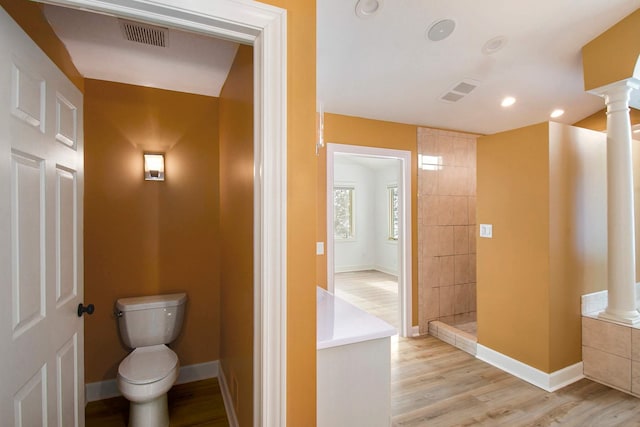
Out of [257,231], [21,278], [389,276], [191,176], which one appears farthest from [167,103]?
[389,276]

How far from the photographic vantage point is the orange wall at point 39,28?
119 centimetres

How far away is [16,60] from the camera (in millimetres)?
1088

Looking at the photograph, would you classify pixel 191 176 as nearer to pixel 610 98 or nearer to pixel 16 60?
pixel 16 60

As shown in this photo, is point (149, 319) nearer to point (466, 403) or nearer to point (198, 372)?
point (198, 372)

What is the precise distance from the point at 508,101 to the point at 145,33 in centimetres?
340

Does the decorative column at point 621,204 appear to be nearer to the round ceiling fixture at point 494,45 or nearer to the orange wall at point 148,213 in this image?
the round ceiling fixture at point 494,45

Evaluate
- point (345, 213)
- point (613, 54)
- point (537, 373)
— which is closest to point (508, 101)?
point (613, 54)

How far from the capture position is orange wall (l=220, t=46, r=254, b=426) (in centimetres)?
161

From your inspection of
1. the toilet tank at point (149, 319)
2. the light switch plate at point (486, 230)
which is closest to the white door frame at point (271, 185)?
the toilet tank at point (149, 319)

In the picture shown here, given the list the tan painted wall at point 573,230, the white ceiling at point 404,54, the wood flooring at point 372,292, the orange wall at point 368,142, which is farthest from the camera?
the wood flooring at point 372,292

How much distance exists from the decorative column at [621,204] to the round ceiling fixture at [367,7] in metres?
1.95

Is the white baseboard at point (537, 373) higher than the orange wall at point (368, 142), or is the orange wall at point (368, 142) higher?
the orange wall at point (368, 142)

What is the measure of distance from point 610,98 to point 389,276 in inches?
209

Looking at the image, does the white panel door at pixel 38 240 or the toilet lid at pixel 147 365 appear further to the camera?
the toilet lid at pixel 147 365
